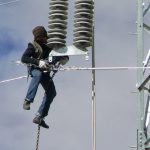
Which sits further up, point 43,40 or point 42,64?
point 43,40

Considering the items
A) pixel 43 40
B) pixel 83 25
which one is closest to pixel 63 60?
pixel 43 40

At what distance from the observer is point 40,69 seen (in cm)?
2869

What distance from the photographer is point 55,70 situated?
2878 centimetres

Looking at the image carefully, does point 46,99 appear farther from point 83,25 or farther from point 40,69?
point 83,25

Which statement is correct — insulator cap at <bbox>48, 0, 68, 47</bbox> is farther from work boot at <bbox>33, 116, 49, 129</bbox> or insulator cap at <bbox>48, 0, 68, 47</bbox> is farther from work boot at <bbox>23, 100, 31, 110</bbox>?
work boot at <bbox>33, 116, 49, 129</bbox>

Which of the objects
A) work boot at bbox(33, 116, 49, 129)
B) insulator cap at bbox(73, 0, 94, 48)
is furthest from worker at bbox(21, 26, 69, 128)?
insulator cap at bbox(73, 0, 94, 48)

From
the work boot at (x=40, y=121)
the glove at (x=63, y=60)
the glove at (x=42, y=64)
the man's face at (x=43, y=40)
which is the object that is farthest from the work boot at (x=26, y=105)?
the man's face at (x=43, y=40)

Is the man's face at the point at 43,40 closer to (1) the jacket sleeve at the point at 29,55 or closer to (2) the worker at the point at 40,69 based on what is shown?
(2) the worker at the point at 40,69

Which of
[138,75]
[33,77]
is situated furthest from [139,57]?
[33,77]

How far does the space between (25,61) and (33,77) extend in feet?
1.16

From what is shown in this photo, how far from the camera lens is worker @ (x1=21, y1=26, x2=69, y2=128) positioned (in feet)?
93.7

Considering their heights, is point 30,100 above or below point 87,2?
below

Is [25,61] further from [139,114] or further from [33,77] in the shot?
[139,114]

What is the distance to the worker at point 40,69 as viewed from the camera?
28.6 meters
